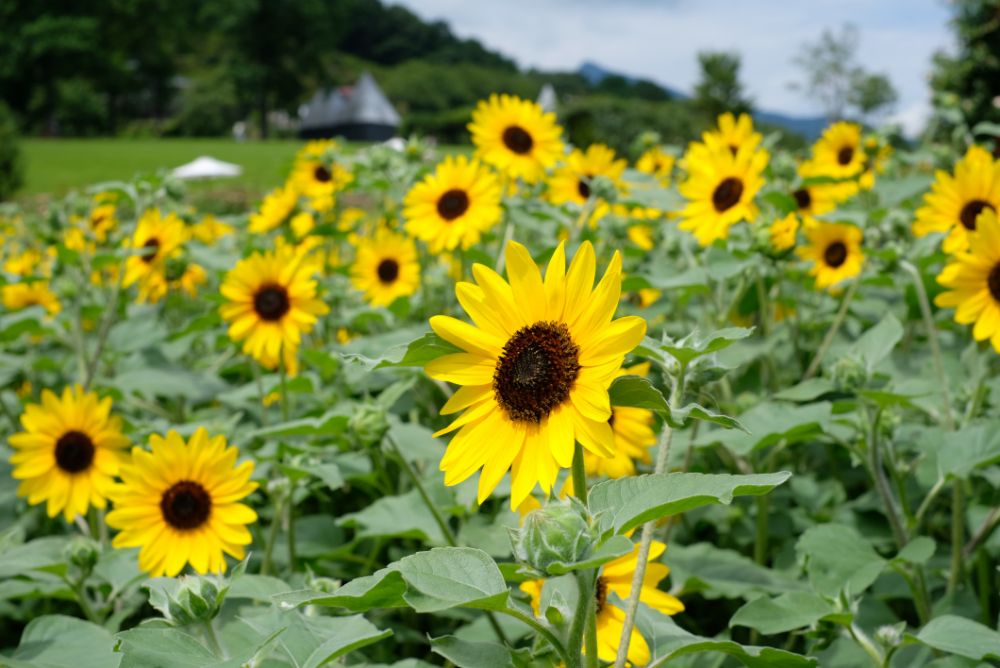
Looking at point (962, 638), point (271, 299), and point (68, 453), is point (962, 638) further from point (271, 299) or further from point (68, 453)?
point (68, 453)

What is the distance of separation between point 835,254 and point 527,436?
200 centimetres

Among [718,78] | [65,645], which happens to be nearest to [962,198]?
[65,645]

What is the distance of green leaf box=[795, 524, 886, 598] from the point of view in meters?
1.47

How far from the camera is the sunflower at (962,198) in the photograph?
2076mm

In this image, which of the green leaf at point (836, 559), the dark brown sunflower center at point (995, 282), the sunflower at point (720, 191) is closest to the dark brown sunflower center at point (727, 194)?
the sunflower at point (720, 191)

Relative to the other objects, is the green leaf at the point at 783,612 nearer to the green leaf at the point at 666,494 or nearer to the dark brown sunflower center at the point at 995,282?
the green leaf at the point at 666,494

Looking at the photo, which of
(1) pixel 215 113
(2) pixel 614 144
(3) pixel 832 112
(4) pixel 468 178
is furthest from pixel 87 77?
(4) pixel 468 178

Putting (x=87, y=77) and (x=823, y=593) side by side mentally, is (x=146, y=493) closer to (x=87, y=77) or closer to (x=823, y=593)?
(x=823, y=593)

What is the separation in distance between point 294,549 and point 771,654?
121cm

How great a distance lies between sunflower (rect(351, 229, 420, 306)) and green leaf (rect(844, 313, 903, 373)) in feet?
5.57

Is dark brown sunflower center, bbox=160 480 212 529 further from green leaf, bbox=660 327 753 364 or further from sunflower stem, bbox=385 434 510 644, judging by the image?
green leaf, bbox=660 327 753 364

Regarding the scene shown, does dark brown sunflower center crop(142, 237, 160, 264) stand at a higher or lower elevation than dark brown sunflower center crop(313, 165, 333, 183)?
lower

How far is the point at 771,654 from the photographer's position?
1.04 m

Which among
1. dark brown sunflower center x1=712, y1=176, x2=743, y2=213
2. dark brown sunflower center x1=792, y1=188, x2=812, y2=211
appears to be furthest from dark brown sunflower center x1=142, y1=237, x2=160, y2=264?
dark brown sunflower center x1=792, y1=188, x2=812, y2=211
